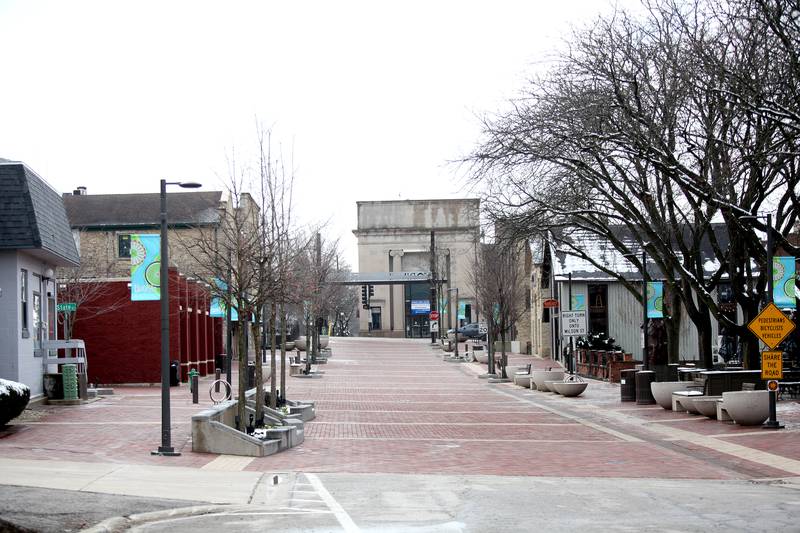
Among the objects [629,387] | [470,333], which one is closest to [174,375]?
[629,387]

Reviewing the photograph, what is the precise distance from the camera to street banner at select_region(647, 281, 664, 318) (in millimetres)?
33250

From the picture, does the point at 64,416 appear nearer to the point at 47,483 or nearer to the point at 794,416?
the point at 47,483

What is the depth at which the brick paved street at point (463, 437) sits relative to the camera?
1681 centimetres

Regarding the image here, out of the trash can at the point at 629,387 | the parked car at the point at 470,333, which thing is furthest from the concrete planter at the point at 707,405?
the parked car at the point at 470,333

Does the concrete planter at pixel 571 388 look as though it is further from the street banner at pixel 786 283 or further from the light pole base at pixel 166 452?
the light pole base at pixel 166 452

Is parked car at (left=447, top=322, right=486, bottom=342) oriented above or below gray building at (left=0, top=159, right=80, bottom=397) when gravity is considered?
below

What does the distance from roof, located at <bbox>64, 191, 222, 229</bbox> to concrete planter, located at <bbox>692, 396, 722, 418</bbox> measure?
38000 millimetres

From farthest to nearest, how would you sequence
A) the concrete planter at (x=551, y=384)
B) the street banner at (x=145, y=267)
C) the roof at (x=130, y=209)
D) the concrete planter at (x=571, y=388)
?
the roof at (x=130, y=209), the concrete planter at (x=551, y=384), the concrete planter at (x=571, y=388), the street banner at (x=145, y=267)

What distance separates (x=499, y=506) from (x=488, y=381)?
99.8ft

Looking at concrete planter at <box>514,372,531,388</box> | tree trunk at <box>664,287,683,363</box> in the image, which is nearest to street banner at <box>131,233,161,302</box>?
concrete planter at <box>514,372,531,388</box>

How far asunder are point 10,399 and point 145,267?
38.9ft

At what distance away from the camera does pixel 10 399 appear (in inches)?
760

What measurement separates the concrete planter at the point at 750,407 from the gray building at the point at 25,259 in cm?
1686

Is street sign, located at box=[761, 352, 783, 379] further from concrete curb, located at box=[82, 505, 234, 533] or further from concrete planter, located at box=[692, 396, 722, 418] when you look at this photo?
concrete curb, located at box=[82, 505, 234, 533]
